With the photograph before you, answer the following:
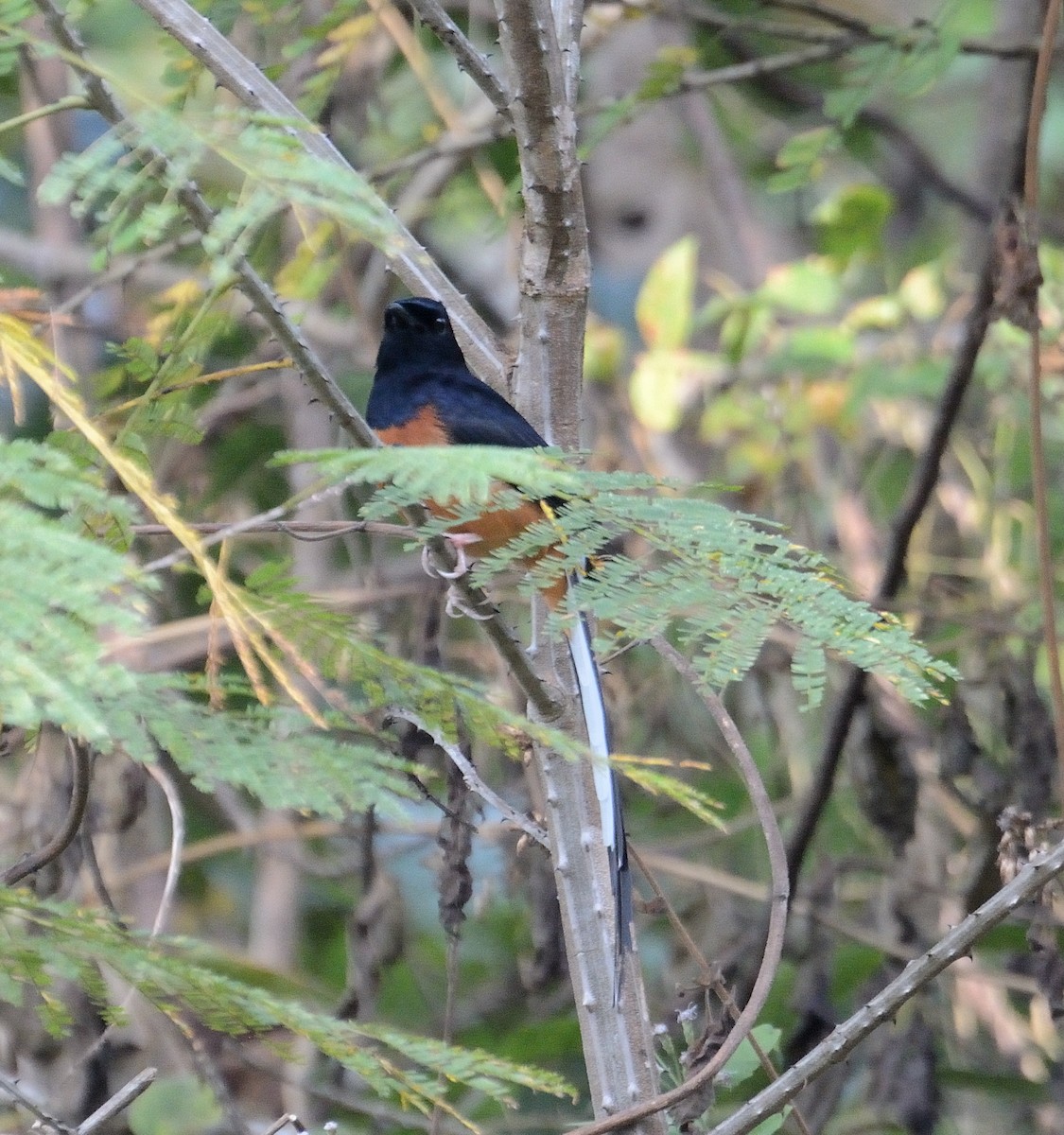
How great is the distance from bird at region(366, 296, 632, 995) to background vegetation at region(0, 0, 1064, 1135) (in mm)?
101

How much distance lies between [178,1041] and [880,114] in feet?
14.0

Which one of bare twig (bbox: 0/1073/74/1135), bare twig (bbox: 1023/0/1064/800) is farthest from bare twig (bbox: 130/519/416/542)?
bare twig (bbox: 1023/0/1064/800)

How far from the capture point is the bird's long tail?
7.52 feet

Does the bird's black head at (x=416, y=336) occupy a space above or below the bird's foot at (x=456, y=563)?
above

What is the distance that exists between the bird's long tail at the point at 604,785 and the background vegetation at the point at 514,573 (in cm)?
7

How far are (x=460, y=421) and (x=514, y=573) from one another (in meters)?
0.95

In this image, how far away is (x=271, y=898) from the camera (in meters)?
5.12

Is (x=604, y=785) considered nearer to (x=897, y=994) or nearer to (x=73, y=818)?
(x=897, y=994)

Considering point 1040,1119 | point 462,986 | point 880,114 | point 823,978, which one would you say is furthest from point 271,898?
point 880,114

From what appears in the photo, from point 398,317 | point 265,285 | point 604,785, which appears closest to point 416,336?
point 398,317

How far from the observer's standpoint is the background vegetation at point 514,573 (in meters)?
1.47

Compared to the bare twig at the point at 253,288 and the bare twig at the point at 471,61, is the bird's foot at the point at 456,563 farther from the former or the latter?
the bare twig at the point at 471,61

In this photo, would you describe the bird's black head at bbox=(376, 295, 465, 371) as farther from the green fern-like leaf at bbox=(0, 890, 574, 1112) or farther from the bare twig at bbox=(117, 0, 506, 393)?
the green fern-like leaf at bbox=(0, 890, 574, 1112)

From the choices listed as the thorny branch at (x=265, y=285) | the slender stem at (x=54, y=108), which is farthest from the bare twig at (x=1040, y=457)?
the slender stem at (x=54, y=108)
